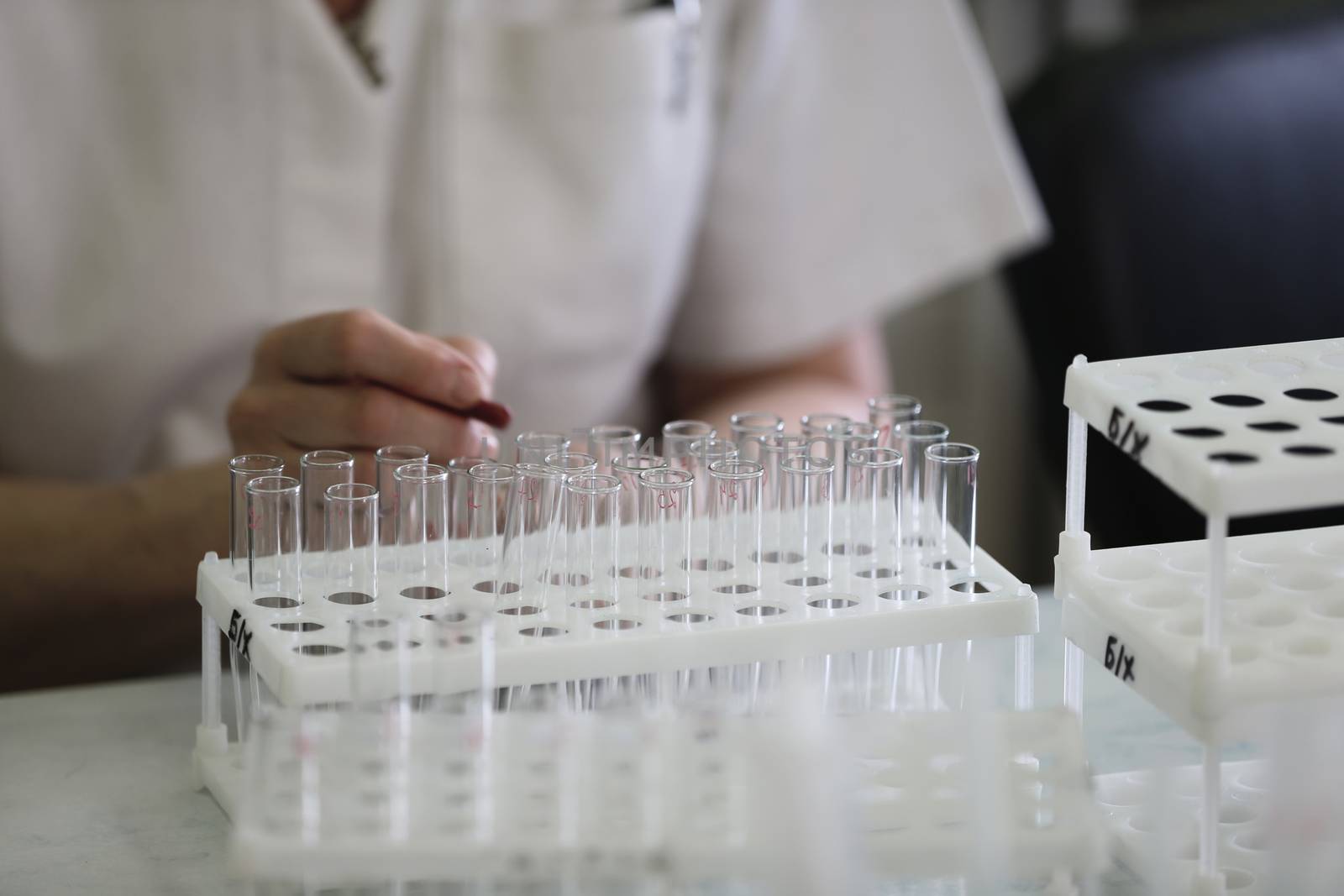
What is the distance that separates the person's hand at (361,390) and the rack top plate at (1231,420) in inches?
7.6

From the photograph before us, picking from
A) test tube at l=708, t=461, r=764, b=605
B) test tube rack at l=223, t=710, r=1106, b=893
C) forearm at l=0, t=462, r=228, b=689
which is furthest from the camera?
forearm at l=0, t=462, r=228, b=689

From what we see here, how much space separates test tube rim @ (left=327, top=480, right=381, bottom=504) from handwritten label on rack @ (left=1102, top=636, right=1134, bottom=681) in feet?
0.65

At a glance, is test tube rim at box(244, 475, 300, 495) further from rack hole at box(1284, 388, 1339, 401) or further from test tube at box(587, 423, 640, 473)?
rack hole at box(1284, 388, 1339, 401)

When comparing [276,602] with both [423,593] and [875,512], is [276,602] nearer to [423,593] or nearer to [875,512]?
[423,593]

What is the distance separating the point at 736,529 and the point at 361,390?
153 millimetres

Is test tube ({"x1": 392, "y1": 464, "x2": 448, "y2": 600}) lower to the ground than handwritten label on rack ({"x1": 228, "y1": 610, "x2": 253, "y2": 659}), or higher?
higher

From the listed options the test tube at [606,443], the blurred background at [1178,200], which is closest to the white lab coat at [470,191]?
the blurred background at [1178,200]

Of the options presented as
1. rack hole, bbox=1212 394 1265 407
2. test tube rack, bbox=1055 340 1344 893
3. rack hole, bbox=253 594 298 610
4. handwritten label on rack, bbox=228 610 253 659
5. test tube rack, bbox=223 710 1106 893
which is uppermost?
rack hole, bbox=1212 394 1265 407

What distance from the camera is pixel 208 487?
64 centimetres

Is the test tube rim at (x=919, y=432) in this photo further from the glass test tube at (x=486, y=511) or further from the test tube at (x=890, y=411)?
the glass test tube at (x=486, y=511)

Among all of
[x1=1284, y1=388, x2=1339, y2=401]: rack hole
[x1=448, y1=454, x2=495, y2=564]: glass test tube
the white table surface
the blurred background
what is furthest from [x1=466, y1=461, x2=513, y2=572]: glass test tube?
the blurred background

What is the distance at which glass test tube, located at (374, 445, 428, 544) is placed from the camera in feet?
1.34

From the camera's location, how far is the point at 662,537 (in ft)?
1.31

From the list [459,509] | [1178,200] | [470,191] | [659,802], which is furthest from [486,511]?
[1178,200]
